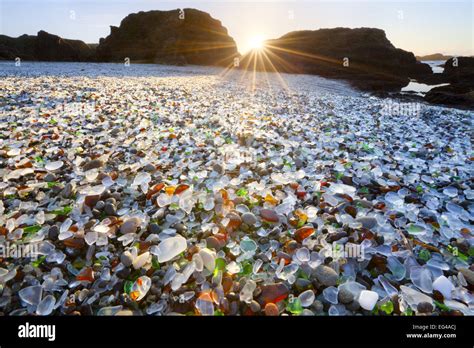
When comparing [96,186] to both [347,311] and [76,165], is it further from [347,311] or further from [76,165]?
[347,311]

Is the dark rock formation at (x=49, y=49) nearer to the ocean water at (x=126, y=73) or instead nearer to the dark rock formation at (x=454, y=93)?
the ocean water at (x=126, y=73)

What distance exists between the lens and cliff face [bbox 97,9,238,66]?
38844mm

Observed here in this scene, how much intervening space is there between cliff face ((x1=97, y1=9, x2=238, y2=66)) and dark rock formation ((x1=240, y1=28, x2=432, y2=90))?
212 inches

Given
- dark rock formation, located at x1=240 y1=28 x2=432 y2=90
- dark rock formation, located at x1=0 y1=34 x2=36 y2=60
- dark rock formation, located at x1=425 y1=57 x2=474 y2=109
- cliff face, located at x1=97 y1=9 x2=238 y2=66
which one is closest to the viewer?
dark rock formation, located at x1=425 y1=57 x2=474 y2=109

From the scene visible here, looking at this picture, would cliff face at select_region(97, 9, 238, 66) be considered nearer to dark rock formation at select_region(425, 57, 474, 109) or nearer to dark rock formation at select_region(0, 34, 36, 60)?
dark rock formation at select_region(0, 34, 36, 60)

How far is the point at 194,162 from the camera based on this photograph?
4.01m

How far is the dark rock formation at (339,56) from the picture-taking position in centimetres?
3447

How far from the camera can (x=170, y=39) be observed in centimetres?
4003

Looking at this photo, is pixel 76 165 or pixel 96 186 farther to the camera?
pixel 76 165

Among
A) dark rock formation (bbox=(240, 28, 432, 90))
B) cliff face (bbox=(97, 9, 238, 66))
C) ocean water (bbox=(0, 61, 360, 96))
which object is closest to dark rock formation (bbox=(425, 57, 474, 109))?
dark rock formation (bbox=(240, 28, 432, 90))

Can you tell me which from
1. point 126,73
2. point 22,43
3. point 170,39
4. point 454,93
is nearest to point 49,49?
point 22,43
